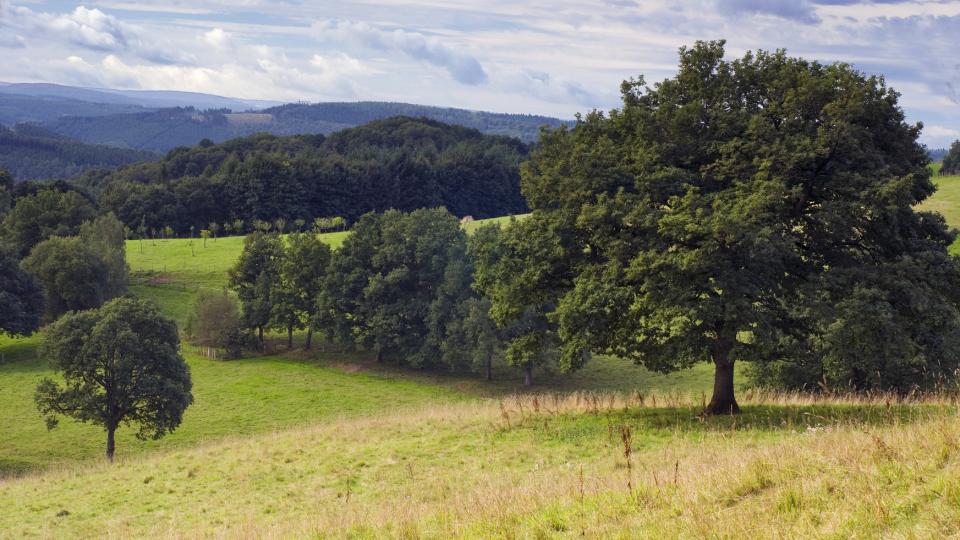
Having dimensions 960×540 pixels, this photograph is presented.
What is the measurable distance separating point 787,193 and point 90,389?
131 feet

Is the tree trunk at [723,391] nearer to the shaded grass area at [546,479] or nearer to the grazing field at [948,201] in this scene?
the shaded grass area at [546,479]

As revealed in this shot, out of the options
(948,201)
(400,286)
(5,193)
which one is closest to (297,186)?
(5,193)

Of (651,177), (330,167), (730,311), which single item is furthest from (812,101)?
(330,167)

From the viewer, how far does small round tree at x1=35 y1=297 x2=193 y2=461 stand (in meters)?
41.6

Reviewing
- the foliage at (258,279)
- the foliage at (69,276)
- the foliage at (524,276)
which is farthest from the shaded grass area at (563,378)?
the foliage at (524,276)

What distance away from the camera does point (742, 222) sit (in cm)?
1869

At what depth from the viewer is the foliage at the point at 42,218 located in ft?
308

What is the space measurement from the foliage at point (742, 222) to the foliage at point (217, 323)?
58.0m

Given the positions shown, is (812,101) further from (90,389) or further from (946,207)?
(946,207)

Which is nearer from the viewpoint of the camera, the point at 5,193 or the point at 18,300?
the point at 18,300

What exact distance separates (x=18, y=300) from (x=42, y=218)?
31.2m

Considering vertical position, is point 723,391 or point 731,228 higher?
point 731,228

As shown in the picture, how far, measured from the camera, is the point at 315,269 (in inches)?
3012

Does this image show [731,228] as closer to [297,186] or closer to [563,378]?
[563,378]
